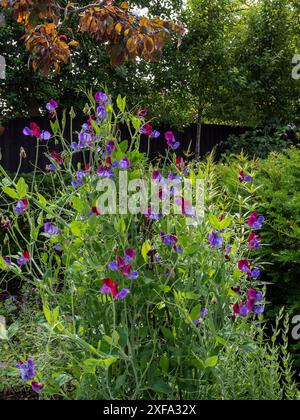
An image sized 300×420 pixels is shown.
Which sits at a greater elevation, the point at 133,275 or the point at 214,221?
the point at 214,221

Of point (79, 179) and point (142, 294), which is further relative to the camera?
point (79, 179)

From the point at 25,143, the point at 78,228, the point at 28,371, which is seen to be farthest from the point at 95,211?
the point at 25,143

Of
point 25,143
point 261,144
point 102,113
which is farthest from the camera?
point 25,143

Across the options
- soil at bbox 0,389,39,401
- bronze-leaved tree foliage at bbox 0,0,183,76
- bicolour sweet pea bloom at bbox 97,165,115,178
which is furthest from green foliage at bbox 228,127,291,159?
bicolour sweet pea bloom at bbox 97,165,115,178

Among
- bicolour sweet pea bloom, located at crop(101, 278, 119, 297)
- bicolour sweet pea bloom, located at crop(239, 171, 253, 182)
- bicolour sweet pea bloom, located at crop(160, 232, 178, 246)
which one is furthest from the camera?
bicolour sweet pea bloom, located at crop(239, 171, 253, 182)

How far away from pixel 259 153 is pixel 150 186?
1039 centimetres

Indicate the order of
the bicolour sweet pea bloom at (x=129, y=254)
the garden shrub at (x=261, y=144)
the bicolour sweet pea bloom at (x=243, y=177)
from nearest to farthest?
1. the bicolour sweet pea bloom at (x=129, y=254)
2. the bicolour sweet pea bloom at (x=243, y=177)
3. the garden shrub at (x=261, y=144)

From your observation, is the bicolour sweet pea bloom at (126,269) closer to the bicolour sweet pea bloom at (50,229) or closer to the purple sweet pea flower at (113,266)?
the purple sweet pea flower at (113,266)

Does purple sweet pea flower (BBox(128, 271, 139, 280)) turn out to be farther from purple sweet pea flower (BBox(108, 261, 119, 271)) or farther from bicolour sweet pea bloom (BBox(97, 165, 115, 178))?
bicolour sweet pea bloom (BBox(97, 165, 115, 178))

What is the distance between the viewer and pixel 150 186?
2189mm

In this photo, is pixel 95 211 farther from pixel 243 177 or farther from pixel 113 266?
pixel 243 177

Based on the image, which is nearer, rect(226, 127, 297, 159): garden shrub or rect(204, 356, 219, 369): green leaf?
rect(204, 356, 219, 369): green leaf

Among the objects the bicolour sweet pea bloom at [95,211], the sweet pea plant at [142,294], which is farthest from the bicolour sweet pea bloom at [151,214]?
the bicolour sweet pea bloom at [95,211]
